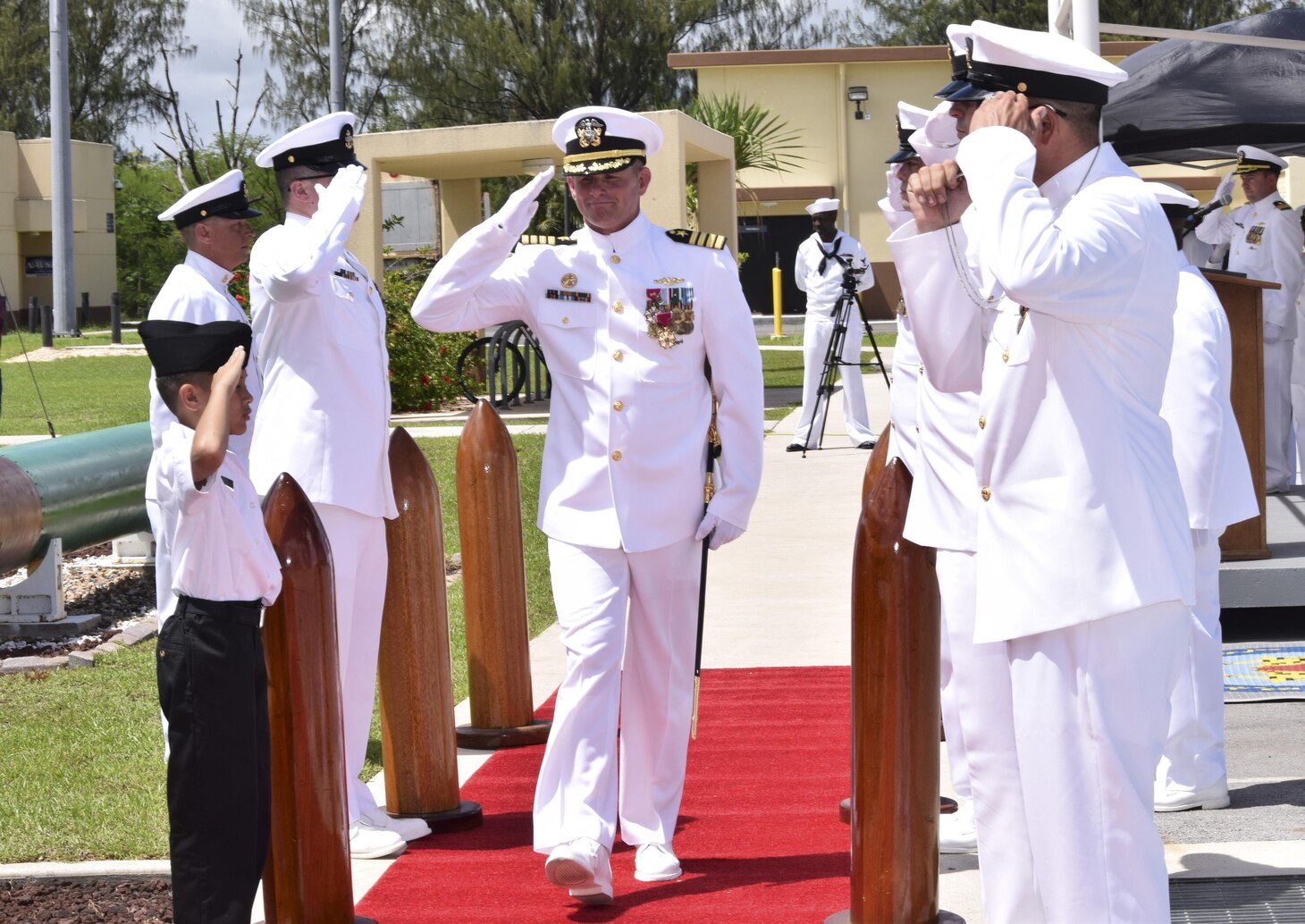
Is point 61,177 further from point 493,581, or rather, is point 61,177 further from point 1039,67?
point 1039,67

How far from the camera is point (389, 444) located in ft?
17.9

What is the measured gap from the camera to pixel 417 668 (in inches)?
212

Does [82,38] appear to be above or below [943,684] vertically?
above

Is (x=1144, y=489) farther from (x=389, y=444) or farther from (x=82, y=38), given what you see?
(x=82, y=38)

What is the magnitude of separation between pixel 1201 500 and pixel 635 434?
179cm

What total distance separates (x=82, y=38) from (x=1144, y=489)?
2768 inches

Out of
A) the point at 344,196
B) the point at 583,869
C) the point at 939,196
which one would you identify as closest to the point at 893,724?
the point at 583,869

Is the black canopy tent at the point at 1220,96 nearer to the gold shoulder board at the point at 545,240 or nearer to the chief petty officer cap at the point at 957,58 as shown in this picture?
the gold shoulder board at the point at 545,240

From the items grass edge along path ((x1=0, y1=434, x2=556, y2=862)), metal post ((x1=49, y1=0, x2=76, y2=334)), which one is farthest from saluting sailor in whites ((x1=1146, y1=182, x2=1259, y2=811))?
metal post ((x1=49, y1=0, x2=76, y2=334))

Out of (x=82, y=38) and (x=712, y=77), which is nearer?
(x=712, y=77)

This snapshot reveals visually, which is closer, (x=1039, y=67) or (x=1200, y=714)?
(x=1039, y=67)

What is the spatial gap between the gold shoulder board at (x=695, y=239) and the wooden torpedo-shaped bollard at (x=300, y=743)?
1.47 m

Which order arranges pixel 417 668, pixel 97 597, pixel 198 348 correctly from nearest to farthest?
pixel 198 348 < pixel 417 668 < pixel 97 597

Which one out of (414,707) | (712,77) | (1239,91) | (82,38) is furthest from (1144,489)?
(82,38)
